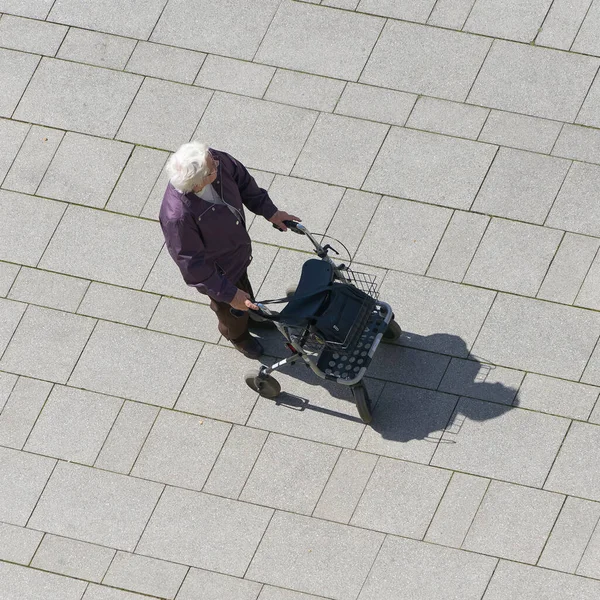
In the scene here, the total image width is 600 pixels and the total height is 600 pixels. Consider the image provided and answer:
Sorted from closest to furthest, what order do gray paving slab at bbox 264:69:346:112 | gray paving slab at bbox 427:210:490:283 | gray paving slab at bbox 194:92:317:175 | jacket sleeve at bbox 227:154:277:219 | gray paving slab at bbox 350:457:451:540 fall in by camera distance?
jacket sleeve at bbox 227:154:277:219
gray paving slab at bbox 350:457:451:540
gray paving slab at bbox 427:210:490:283
gray paving slab at bbox 194:92:317:175
gray paving slab at bbox 264:69:346:112

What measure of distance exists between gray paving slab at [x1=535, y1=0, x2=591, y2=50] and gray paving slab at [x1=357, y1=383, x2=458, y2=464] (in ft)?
10.2

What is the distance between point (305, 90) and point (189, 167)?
2737 millimetres

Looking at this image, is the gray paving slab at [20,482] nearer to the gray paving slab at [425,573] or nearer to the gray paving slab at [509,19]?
the gray paving slab at [425,573]

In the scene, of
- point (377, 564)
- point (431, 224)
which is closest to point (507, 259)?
point (431, 224)

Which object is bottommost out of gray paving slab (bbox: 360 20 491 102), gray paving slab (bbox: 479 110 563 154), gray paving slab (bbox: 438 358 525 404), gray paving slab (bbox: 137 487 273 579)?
gray paving slab (bbox: 137 487 273 579)

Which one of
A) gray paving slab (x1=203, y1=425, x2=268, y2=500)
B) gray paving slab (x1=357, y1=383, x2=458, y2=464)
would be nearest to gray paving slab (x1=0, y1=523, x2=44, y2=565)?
gray paving slab (x1=203, y1=425, x2=268, y2=500)

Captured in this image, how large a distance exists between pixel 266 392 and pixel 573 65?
3564mm

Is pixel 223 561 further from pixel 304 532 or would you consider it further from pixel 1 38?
pixel 1 38

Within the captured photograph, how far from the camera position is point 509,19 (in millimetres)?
9094

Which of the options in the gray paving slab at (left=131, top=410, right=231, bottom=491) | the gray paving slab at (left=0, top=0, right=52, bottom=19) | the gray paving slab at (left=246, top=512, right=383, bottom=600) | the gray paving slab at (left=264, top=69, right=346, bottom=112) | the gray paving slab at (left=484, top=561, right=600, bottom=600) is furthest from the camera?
the gray paving slab at (left=0, top=0, right=52, bottom=19)

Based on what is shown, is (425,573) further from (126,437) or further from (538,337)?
(126,437)

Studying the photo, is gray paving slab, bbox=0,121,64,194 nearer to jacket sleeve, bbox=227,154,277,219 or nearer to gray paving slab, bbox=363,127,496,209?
jacket sleeve, bbox=227,154,277,219

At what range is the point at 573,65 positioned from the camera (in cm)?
884

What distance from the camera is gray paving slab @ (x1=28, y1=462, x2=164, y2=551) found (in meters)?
7.75
